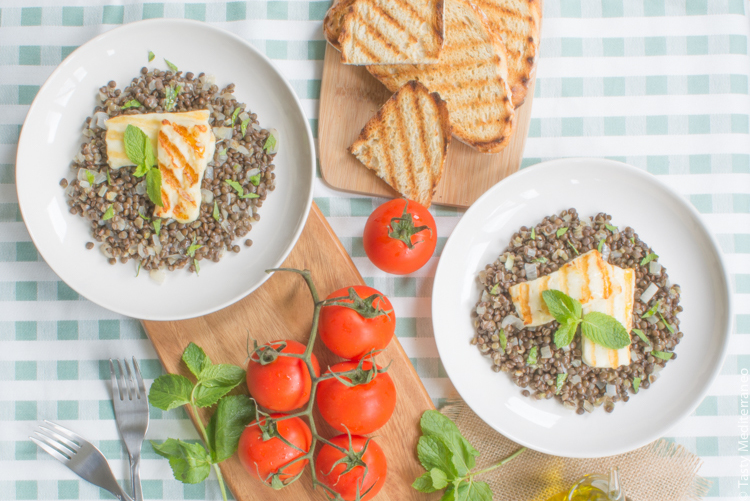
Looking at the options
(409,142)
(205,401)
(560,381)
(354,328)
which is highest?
(409,142)

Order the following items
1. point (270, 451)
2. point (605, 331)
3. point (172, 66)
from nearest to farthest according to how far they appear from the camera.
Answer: point (270, 451), point (605, 331), point (172, 66)

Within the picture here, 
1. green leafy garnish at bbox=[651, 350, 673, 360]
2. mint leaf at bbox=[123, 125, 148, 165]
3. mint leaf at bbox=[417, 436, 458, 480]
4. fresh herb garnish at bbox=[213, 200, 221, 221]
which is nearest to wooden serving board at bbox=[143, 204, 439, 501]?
mint leaf at bbox=[417, 436, 458, 480]

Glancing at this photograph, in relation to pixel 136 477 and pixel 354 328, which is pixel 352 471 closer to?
pixel 354 328

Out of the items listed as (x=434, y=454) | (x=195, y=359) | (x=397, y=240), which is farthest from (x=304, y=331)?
(x=434, y=454)

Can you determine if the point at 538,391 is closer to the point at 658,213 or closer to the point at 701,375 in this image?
the point at 701,375

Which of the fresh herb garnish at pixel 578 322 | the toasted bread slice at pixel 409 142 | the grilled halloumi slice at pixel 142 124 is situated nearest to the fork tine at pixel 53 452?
the grilled halloumi slice at pixel 142 124

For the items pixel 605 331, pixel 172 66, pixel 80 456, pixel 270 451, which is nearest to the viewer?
pixel 270 451

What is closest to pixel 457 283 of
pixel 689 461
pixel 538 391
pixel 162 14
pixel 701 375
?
pixel 538 391

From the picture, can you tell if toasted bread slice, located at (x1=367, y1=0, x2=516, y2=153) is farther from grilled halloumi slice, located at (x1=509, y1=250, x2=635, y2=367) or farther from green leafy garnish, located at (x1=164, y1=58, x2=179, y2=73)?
green leafy garnish, located at (x1=164, y1=58, x2=179, y2=73)
